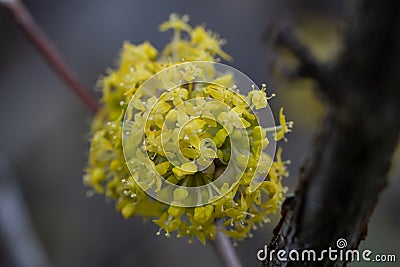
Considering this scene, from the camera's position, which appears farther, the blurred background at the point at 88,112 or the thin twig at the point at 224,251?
the blurred background at the point at 88,112

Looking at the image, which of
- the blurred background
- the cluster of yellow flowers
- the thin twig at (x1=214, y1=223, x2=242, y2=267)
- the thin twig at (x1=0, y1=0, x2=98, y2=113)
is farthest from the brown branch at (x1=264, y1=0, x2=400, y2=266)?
the blurred background

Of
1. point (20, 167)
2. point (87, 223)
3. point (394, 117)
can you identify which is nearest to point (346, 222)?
point (394, 117)

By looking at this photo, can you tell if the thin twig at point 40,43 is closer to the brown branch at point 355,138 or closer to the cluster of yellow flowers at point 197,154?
the cluster of yellow flowers at point 197,154

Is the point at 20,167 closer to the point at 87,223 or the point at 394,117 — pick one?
the point at 87,223

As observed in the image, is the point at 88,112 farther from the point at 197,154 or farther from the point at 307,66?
the point at 307,66

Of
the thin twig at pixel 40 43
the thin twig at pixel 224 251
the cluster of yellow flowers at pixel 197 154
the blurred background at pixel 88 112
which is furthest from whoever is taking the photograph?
the blurred background at pixel 88 112

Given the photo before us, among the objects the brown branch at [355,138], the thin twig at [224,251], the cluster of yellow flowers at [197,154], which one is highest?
the cluster of yellow flowers at [197,154]

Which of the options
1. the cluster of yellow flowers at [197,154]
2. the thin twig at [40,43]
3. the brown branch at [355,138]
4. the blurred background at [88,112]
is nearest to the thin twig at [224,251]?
the cluster of yellow flowers at [197,154]
